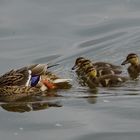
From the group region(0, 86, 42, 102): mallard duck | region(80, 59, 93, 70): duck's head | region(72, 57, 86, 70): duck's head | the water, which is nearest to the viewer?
the water

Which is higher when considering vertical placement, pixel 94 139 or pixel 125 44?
pixel 125 44

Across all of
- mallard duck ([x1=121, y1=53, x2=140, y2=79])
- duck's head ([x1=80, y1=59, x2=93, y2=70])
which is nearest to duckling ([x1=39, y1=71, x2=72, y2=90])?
duck's head ([x1=80, y1=59, x2=93, y2=70])

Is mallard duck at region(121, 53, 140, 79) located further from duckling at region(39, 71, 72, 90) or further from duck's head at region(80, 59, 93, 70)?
duckling at region(39, 71, 72, 90)


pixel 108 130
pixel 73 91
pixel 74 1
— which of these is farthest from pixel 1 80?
pixel 74 1

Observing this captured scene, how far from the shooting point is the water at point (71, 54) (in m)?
6.61

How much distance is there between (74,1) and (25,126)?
5.80 m

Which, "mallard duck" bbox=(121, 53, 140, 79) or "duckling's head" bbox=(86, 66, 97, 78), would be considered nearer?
"duckling's head" bbox=(86, 66, 97, 78)

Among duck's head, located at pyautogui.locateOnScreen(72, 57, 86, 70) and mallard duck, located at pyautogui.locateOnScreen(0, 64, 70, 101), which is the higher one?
duck's head, located at pyautogui.locateOnScreen(72, 57, 86, 70)

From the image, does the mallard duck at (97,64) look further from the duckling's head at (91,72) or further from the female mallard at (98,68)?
the duckling's head at (91,72)

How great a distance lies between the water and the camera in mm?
6605

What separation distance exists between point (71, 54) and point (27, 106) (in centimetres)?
221

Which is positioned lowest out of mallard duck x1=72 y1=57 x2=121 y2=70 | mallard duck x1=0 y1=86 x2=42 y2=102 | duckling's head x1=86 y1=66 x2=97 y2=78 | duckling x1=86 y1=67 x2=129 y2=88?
mallard duck x1=0 y1=86 x2=42 y2=102

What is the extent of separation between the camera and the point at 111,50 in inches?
376

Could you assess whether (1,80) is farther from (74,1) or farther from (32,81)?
(74,1)
